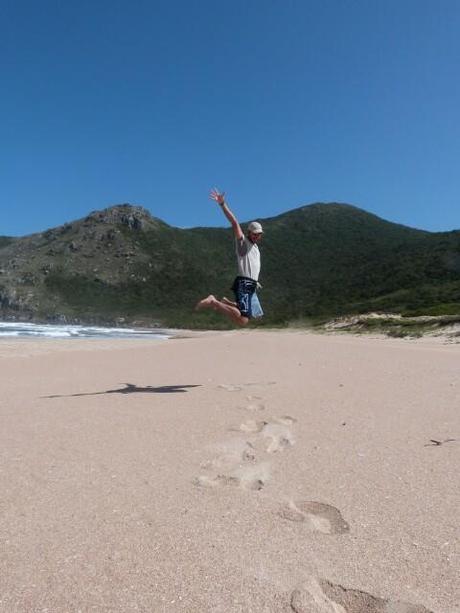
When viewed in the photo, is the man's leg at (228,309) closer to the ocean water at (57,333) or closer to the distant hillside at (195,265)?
the ocean water at (57,333)

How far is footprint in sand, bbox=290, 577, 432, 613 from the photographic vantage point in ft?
5.13

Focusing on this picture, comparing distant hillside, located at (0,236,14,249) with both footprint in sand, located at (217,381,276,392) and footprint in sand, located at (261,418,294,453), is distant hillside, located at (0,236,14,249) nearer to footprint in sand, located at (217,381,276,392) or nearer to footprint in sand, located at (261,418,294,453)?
footprint in sand, located at (217,381,276,392)

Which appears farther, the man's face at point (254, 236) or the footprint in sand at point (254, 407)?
the man's face at point (254, 236)

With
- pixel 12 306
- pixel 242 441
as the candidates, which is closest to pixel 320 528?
pixel 242 441

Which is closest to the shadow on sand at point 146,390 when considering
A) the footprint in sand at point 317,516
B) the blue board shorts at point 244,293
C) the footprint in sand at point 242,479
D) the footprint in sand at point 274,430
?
the blue board shorts at point 244,293

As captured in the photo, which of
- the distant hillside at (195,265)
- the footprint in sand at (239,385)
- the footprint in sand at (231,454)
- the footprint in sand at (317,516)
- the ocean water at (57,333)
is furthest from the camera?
the distant hillside at (195,265)

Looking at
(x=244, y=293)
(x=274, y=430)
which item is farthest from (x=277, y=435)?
(x=244, y=293)

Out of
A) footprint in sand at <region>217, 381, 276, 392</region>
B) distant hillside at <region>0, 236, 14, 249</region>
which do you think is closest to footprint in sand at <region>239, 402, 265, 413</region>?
footprint in sand at <region>217, 381, 276, 392</region>

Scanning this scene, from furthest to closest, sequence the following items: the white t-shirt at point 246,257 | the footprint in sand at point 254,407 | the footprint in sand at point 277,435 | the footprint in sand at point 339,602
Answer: the white t-shirt at point 246,257, the footprint in sand at point 254,407, the footprint in sand at point 277,435, the footprint in sand at point 339,602

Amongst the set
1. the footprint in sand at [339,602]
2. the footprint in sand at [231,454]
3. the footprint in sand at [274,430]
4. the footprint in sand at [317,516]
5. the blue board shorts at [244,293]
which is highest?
the blue board shorts at [244,293]

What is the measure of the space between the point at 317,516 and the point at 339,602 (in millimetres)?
622

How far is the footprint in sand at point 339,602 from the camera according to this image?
1.56m

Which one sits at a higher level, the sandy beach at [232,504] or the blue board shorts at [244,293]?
the blue board shorts at [244,293]

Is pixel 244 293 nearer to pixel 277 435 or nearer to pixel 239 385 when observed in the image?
pixel 239 385
